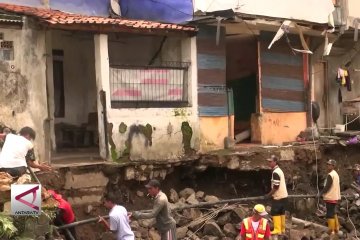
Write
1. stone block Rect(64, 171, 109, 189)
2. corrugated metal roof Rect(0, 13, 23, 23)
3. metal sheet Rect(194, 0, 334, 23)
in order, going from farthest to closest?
metal sheet Rect(194, 0, 334, 23) < stone block Rect(64, 171, 109, 189) < corrugated metal roof Rect(0, 13, 23, 23)

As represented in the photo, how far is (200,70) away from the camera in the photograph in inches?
575

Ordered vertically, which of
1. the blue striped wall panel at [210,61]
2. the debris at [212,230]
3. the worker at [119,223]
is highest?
the blue striped wall panel at [210,61]

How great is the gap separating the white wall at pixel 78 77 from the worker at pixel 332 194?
6449mm

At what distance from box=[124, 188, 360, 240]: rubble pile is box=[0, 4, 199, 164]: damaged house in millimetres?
1207

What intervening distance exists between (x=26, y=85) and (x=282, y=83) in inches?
306

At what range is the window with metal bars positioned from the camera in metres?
13.1

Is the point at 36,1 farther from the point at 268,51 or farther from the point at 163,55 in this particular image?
the point at 268,51

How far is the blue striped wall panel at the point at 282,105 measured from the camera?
16328 millimetres

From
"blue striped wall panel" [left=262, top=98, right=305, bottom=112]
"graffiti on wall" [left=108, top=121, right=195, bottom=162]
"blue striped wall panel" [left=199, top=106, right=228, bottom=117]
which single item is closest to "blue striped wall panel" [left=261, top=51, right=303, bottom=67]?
"blue striped wall panel" [left=262, top=98, right=305, bottom=112]

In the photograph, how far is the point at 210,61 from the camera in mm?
14828

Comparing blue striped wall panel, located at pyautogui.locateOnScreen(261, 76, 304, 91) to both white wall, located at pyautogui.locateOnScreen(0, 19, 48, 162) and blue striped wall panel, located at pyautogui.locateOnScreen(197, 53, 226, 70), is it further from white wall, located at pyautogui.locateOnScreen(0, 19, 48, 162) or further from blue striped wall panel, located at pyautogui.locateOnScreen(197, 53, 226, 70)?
white wall, located at pyautogui.locateOnScreen(0, 19, 48, 162)

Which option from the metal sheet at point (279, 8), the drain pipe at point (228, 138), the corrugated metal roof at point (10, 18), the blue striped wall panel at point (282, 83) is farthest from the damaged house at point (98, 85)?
the blue striped wall panel at point (282, 83)

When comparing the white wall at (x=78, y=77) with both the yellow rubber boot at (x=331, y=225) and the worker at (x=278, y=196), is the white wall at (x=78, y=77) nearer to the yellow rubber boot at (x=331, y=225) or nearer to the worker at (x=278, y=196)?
the worker at (x=278, y=196)

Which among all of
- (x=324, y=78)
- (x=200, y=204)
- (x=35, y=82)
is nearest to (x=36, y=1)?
(x=35, y=82)
